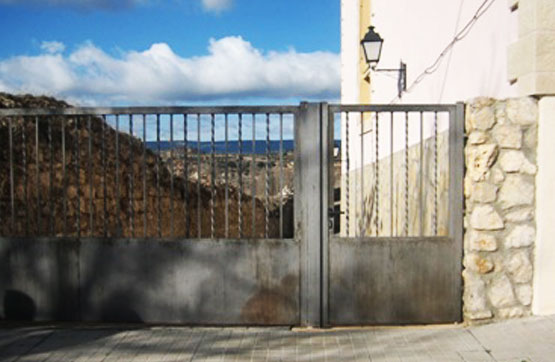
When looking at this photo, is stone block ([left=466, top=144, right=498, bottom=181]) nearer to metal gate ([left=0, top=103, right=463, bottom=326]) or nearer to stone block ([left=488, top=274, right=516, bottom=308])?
metal gate ([left=0, top=103, right=463, bottom=326])

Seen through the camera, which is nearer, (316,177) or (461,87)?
(316,177)

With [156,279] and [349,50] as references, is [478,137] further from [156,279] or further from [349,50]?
[349,50]

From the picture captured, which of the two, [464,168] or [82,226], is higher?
[464,168]

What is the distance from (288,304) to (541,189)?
7.75 feet

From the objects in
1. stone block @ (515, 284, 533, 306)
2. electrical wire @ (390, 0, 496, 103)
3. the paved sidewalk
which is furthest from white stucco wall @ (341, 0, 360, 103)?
the paved sidewalk

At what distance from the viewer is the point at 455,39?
25.2 ft

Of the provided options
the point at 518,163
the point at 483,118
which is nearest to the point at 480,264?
the point at 518,163

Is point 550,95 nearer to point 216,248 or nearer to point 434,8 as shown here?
point 216,248

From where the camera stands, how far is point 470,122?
564 cm

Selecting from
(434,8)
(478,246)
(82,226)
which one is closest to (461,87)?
(434,8)

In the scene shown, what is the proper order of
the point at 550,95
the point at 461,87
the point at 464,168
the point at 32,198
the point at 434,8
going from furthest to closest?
1. the point at 32,198
2. the point at 434,8
3. the point at 461,87
4. the point at 464,168
5. the point at 550,95

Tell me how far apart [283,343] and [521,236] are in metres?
2.18

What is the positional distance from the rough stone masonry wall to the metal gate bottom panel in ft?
0.70

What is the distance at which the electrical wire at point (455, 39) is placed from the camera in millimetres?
6574
